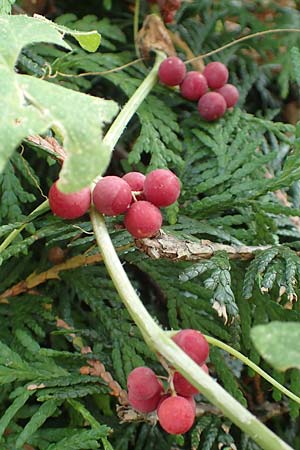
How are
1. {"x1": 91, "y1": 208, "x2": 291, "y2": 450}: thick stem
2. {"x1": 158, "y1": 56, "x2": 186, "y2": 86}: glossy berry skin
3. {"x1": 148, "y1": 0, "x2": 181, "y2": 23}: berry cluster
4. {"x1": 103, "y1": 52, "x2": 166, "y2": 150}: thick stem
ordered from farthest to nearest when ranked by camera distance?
{"x1": 148, "y1": 0, "x2": 181, "y2": 23}: berry cluster < {"x1": 158, "y1": 56, "x2": 186, "y2": 86}: glossy berry skin < {"x1": 103, "y1": 52, "x2": 166, "y2": 150}: thick stem < {"x1": 91, "y1": 208, "x2": 291, "y2": 450}: thick stem

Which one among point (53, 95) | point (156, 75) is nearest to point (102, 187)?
point (53, 95)

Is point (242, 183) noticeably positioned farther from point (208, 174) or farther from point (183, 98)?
point (183, 98)

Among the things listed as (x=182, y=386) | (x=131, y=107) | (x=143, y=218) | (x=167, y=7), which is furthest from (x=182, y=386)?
(x=167, y=7)

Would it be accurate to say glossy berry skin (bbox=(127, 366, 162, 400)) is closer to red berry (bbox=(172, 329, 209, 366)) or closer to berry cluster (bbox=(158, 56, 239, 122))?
red berry (bbox=(172, 329, 209, 366))

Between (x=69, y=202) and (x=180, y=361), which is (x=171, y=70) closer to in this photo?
(x=69, y=202)

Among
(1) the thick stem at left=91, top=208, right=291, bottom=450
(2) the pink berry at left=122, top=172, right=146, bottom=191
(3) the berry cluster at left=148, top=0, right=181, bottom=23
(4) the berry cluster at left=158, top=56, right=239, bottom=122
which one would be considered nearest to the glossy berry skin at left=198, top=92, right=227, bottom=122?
(4) the berry cluster at left=158, top=56, right=239, bottom=122

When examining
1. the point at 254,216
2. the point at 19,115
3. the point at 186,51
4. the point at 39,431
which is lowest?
the point at 39,431
